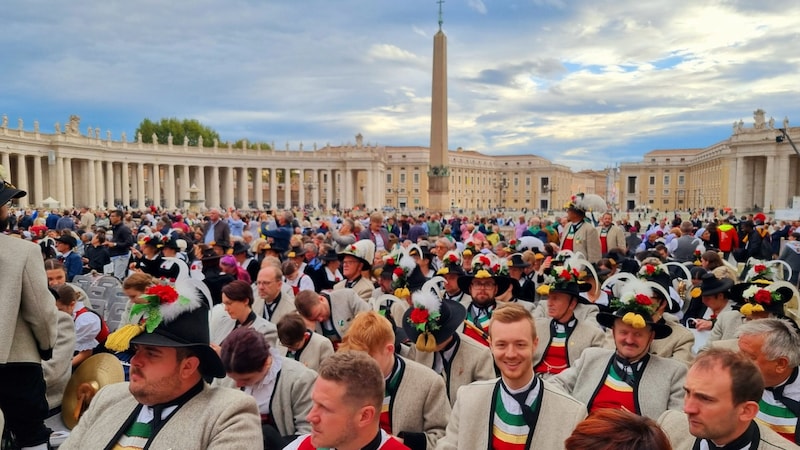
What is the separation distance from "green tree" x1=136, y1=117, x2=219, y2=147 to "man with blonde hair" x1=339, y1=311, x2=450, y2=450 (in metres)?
100

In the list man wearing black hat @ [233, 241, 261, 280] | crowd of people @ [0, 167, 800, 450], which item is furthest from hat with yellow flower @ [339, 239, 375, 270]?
man wearing black hat @ [233, 241, 261, 280]

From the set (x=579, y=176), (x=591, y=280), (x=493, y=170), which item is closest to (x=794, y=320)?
(x=591, y=280)

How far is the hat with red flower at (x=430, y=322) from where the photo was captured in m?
4.45

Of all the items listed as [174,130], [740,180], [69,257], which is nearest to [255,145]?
[174,130]

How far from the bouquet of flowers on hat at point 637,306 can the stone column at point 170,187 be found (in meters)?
77.2

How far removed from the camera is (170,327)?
2.94m

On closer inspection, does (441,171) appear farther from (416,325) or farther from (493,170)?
(493,170)

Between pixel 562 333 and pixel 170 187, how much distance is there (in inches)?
3140

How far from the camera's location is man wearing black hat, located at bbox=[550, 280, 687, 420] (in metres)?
3.89

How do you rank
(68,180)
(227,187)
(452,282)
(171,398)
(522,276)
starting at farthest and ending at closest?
(227,187), (68,180), (522,276), (452,282), (171,398)

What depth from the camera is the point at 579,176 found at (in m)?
175

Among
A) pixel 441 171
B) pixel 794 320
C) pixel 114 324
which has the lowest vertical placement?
pixel 114 324

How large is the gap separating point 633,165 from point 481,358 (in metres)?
130

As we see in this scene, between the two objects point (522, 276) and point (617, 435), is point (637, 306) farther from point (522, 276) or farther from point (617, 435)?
point (522, 276)
